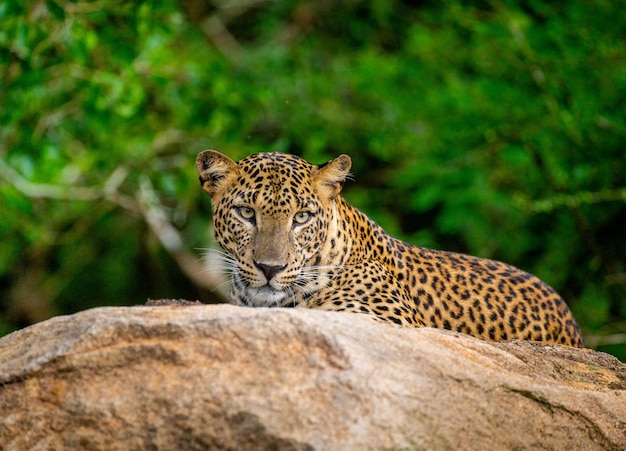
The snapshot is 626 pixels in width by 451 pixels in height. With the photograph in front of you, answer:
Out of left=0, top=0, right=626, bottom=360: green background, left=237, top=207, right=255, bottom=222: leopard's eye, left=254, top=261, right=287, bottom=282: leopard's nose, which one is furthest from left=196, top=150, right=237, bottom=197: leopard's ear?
left=0, top=0, right=626, bottom=360: green background

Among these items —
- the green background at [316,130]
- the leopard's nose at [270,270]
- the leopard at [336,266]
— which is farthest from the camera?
the green background at [316,130]

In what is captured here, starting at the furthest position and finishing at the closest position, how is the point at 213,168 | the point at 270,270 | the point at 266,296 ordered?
the point at 213,168 < the point at 266,296 < the point at 270,270

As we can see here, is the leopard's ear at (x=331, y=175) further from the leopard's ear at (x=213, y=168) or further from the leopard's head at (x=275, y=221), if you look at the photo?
the leopard's ear at (x=213, y=168)

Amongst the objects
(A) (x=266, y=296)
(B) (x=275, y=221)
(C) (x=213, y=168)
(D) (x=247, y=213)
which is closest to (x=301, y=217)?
(B) (x=275, y=221)

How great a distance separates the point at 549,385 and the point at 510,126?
32.0 feet

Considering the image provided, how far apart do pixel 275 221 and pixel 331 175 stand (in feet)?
2.46

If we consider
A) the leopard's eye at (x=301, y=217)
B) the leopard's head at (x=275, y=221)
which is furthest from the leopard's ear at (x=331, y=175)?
the leopard's eye at (x=301, y=217)

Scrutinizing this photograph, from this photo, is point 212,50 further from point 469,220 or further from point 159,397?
point 159,397

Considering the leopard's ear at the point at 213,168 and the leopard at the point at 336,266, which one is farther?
the leopard's ear at the point at 213,168

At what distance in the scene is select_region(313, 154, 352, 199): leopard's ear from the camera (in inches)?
385

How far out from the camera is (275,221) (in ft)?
31.0

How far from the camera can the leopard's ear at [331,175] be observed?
32.1 ft

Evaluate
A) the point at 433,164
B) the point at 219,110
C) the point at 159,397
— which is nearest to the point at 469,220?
the point at 433,164

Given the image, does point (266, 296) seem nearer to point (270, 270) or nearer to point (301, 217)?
point (270, 270)
